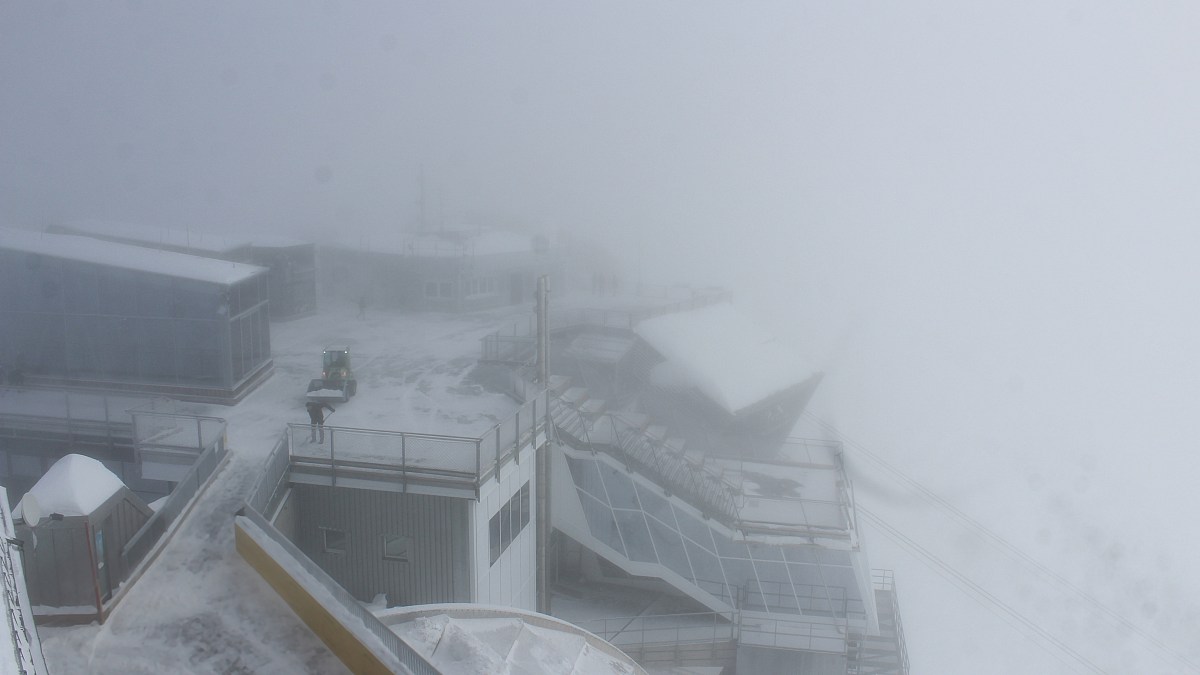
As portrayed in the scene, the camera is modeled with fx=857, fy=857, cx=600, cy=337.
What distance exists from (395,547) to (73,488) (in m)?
5.14

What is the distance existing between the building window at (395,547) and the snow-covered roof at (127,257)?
5908 mm

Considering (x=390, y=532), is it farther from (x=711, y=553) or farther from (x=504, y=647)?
(x=711, y=553)

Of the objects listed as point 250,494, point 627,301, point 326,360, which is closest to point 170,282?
point 326,360

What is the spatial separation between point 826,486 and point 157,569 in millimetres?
13303

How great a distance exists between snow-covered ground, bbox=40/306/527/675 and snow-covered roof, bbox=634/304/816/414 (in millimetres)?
4605

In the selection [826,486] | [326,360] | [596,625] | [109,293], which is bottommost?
[596,625]

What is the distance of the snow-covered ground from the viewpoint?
7.73m

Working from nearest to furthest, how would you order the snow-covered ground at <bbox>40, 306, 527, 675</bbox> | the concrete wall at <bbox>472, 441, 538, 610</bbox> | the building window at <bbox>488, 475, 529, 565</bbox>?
the snow-covered ground at <bbox>40, 306, 527, 675</bbox>, the concrete wall at <bbox>472, 441, 538, 610</bbox>, the building window at <bbox>488, 475, 529, 565</bbox>

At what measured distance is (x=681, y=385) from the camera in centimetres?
1931

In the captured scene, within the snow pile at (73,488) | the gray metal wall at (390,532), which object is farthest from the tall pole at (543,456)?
the snow pile at (73,488)

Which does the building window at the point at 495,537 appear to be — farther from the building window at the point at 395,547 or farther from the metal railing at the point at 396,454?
the building window at the point at 395,547

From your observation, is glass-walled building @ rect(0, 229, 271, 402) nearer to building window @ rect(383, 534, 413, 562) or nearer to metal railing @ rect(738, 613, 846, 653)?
building window @ rect(383, 534, 413, 562)

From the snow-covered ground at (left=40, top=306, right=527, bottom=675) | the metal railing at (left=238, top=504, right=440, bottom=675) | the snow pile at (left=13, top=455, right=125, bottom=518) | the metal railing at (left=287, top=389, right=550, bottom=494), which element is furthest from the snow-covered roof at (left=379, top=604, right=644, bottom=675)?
the snow pile at (left=13, top=455, right=125, bottom=518)

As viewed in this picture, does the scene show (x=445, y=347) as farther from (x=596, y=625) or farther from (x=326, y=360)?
(x=596, y=625)
